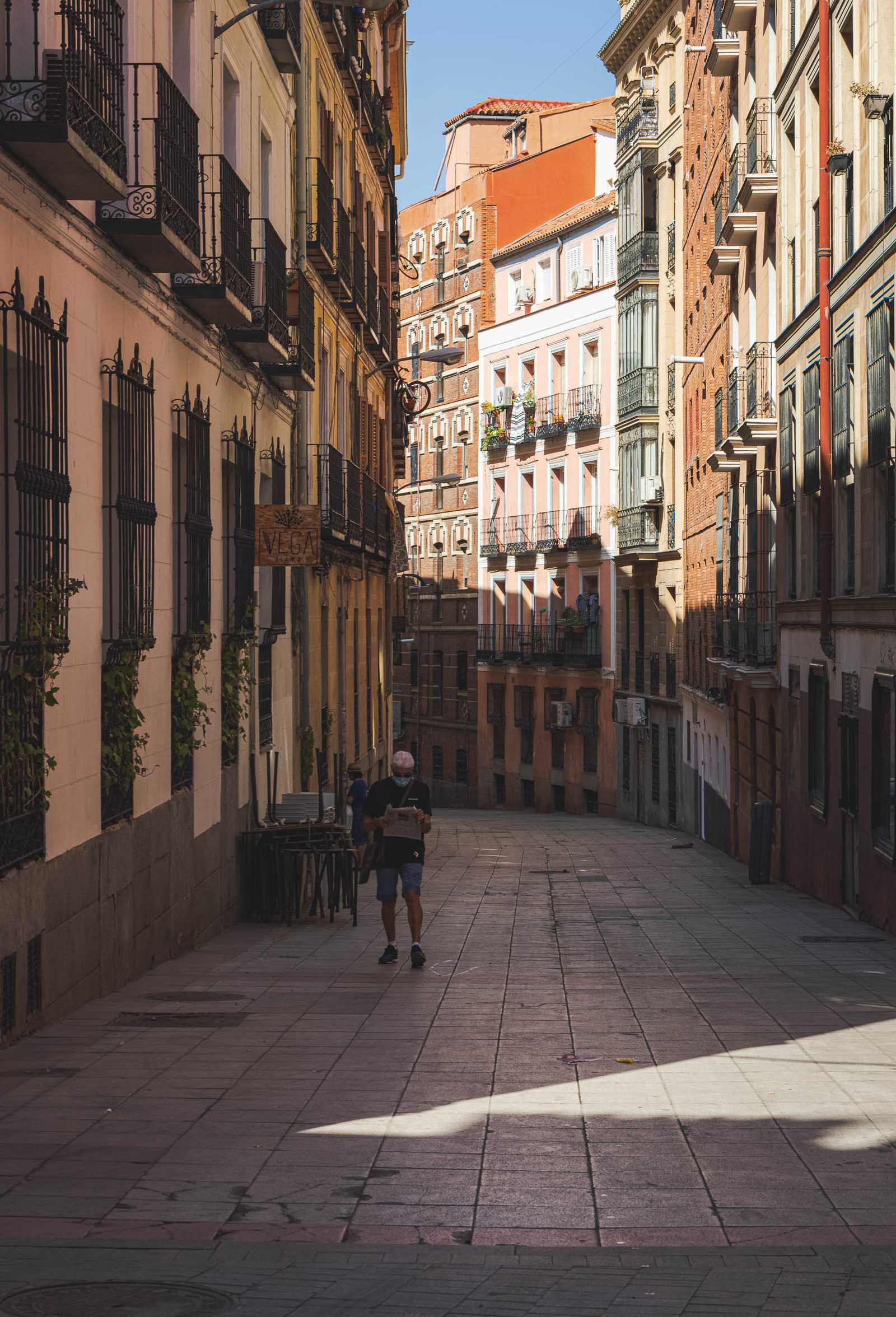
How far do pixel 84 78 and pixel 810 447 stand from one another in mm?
15136

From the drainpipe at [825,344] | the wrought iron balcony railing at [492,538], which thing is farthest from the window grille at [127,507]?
the wrought iron balcony railing at [492,538]

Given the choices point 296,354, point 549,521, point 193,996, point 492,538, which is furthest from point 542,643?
point 193,996

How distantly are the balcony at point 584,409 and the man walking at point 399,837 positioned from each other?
43.2 meters

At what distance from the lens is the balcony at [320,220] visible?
23.8 metres

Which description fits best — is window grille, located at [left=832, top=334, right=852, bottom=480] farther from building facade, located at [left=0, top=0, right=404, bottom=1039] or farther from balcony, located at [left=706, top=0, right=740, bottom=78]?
balcony, located at [left=706, top=0, right=740, bottom=78]

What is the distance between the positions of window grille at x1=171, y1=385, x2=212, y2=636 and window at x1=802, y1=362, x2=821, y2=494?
33.4 ft

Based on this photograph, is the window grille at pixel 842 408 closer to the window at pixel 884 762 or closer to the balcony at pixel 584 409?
the window at pixel 884 762

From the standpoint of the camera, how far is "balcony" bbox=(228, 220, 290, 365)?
1711cm

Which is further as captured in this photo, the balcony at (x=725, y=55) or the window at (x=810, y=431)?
the balcony at (x=725, y=55)

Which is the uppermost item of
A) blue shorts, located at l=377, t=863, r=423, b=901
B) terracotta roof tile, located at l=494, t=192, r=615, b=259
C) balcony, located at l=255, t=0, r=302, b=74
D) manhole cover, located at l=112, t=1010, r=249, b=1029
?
terracotta roof tile, located at l=494, t=192, r=615, b=259

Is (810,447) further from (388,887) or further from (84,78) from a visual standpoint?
(84,78)

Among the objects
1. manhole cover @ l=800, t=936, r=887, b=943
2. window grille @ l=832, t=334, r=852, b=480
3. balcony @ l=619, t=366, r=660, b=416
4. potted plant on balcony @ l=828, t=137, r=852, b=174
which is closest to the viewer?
manhole cover @ l=800, t=936, r=887, b=943

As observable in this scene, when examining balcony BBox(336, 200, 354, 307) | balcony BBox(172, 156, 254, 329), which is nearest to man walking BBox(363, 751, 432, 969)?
balcony BBox(172, 156, 254, 329)

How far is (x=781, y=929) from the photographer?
18.2 m
